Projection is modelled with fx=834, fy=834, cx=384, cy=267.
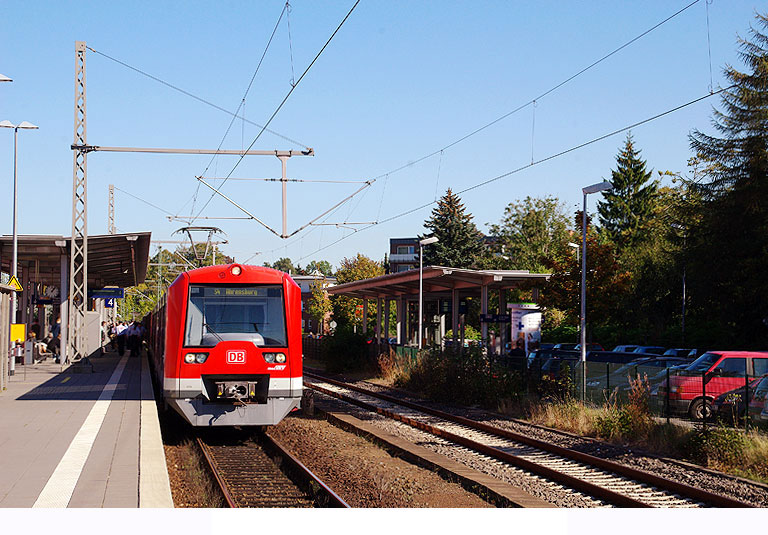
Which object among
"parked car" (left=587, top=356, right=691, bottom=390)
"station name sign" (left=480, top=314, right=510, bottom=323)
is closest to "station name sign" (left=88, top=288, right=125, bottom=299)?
"station name sign" (left=480, top=314, right=510, bottom=323)

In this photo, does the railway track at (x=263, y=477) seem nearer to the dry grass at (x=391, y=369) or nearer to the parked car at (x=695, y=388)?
the parked car at (x=695, y=388)

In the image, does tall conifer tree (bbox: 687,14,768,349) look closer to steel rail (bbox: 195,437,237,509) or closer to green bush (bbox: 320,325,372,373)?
green bush (bbox: 320,325,372,373)

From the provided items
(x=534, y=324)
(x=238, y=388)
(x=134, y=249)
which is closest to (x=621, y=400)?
(x=238, y=388)

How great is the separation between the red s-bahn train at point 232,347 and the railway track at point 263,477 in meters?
0.68

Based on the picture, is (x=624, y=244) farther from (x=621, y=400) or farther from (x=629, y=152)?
(x=621, y=400)

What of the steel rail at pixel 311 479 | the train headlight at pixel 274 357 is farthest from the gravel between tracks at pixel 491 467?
the train headlight at pixel 274 357

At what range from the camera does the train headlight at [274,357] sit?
1438cm

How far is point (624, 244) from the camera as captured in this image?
71.1 meters

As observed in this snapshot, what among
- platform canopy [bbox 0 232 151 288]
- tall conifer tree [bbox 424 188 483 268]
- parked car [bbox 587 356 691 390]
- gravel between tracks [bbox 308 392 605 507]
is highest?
tall conifer tree [bbox 424 188 483 268]

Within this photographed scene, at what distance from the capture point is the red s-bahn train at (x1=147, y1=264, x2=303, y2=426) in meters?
14.1

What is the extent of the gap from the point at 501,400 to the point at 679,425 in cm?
621

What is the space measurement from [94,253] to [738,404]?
957 inches

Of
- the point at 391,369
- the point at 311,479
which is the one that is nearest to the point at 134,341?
the point at 391,369

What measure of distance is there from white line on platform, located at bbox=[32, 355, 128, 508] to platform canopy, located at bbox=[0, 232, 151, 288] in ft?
43.1
